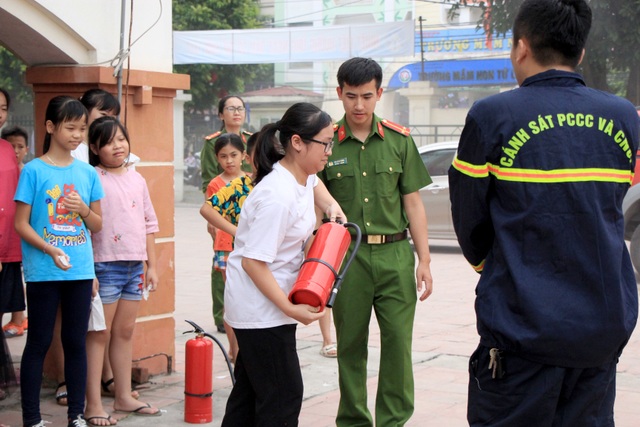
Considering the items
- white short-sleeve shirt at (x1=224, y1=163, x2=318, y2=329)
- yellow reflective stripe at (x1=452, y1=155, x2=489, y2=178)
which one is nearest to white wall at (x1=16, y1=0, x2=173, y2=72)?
white short-sleeve shirt at (x1=224, y1=163, x2=318, y2=329)

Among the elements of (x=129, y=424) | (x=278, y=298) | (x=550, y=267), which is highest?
(x=550, y=267)

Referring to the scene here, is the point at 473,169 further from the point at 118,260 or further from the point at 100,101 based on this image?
the point at 100,101

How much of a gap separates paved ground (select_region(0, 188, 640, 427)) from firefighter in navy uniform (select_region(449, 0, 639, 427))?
255 centimetres

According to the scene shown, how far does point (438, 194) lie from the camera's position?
1401 cm

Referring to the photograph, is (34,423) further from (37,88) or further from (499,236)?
(499,236)

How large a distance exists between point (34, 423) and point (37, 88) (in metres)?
2.16

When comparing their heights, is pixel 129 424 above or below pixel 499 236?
below

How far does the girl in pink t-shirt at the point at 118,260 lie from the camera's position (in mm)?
5043

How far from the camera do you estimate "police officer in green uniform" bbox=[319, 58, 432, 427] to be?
480 centimetres

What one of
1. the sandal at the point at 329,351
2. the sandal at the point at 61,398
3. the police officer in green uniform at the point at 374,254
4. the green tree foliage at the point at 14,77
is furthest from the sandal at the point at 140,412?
the green tree foliage at the point at 14,77

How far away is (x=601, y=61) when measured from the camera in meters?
22.6

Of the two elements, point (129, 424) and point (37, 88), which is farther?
point (37, 88)

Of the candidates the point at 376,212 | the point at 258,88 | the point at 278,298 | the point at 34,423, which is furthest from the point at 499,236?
the point at 258,88

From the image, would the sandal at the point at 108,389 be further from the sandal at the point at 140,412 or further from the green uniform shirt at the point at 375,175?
the green uniform shirt at the point at 375,175
